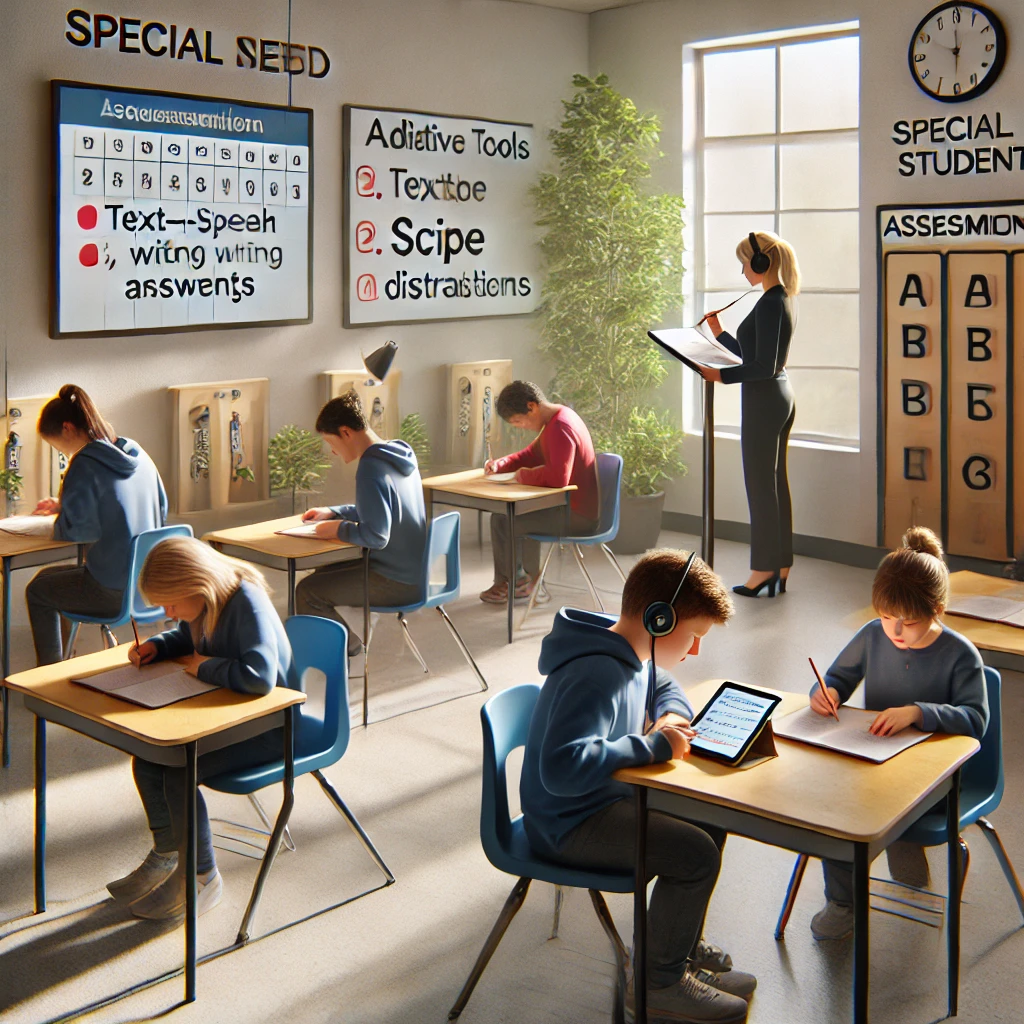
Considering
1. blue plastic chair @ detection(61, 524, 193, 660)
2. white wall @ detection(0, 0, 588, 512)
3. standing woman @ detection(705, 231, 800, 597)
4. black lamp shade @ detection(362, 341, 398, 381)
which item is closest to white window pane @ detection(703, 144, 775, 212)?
white wall @ detection(0, 0, 588, 512)

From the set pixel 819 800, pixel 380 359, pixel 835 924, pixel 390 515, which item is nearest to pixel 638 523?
pixel 380 359

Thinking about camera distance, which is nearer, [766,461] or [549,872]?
[549,872]

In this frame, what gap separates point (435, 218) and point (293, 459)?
1733 millimetres

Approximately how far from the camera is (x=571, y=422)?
610 cm

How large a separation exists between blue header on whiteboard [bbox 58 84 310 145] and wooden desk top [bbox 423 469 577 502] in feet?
6.73

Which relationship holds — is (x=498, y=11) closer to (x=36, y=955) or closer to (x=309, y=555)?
(x=309, y=555)

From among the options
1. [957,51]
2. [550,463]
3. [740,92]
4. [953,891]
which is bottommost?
[953,891]

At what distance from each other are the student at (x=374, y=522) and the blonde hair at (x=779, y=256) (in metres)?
2.36

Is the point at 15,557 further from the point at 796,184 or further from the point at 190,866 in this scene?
the point at 796,184

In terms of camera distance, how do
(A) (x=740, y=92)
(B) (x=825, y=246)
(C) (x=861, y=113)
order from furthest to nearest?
(A) (x=740, y=92), (B) (x=825, y=246), (C) (x=861, y=113)

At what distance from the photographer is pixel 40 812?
3.40 m

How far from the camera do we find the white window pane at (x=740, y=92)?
25.6 feet

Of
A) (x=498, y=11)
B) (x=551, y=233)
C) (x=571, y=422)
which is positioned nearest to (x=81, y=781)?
(x=571, y=422)

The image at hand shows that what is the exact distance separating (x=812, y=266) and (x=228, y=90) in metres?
3.46
